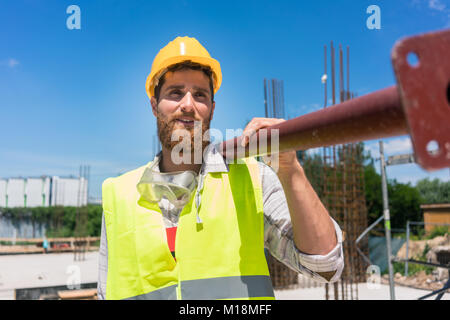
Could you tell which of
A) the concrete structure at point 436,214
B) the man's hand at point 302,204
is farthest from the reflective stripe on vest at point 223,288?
the concrete structure at point 436,214

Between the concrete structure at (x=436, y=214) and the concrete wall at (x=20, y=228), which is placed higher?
the concrete structure at (x=436, y=214)

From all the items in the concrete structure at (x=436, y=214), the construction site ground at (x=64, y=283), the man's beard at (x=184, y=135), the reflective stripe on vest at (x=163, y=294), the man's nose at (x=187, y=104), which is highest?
Result: the man's nose at (x=187, y=104)

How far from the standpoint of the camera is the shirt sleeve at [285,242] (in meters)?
1.55

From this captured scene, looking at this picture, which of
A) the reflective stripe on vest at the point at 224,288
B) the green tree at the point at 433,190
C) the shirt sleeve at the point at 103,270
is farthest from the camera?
the green tree at the point at 433,190

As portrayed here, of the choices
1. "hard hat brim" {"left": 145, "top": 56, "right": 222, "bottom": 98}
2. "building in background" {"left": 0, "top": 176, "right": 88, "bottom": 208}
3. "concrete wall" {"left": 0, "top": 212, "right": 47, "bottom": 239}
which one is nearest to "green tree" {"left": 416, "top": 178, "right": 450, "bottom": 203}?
"hard hat brim" {"left": 145, "top": 56, "right": 222, "bottom": 98}

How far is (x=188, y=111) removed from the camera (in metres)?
1.88

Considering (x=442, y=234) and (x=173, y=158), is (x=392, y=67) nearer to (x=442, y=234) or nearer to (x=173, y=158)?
(x=173, y=158)

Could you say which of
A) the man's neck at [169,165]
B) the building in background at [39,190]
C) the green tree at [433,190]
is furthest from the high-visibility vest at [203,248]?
the building in background at [39,190]

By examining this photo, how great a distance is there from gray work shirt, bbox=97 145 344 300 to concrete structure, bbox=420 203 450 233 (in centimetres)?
2010

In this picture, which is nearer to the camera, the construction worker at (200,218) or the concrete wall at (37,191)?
the construction worker at (200,218)

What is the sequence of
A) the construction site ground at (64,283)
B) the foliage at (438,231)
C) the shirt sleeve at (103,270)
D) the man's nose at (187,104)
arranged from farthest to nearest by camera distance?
the foliage at (438,231) → the construction site ground at (64,283) → the shirt sleeve at (103,270) → the man's nose at (187,104)

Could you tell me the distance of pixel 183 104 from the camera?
1.88 metres

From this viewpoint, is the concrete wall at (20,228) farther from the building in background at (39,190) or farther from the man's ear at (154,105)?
the man's ear at (154,105)

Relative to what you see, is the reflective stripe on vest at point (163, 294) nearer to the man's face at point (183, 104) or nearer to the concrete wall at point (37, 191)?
the man's face at point (183, 104)
